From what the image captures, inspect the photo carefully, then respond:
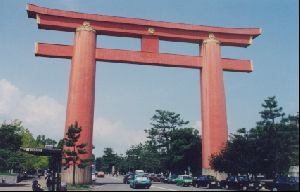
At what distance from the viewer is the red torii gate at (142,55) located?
40719 millimetres

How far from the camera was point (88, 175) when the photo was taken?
40.4 meters

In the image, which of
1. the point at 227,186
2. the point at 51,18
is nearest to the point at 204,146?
the point at 227,186

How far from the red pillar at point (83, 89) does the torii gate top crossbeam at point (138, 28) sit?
106 centimetres

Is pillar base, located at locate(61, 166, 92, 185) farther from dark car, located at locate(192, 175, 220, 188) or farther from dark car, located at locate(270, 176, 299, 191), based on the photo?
dark car, located at locate(270, 176, 299, 191)

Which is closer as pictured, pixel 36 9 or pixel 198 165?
pixel 36 9

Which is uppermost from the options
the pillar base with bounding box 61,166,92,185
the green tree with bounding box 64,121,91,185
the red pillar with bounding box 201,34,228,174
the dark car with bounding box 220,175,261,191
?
the red pillar with bounding box 201,34,228,174

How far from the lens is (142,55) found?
4219cm

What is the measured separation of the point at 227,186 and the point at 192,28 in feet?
57.3

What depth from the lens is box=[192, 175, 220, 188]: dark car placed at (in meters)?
36.6

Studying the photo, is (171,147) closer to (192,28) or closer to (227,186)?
(192,28)

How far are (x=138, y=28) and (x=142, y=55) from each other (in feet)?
9.69

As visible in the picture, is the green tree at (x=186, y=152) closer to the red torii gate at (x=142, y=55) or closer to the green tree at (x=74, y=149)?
the red torii gate at (x=142, y=55)

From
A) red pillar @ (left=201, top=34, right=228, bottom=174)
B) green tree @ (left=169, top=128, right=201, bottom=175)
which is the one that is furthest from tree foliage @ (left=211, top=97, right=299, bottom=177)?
green tree @ (left=169, top=128, right=201, bottom=175)

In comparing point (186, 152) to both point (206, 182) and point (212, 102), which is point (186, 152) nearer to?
point (212, 102)
